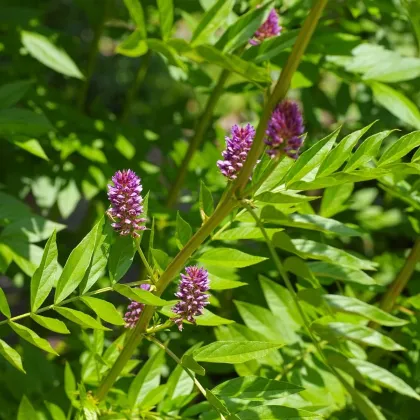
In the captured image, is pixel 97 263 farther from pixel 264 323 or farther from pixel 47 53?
pixel 47 53

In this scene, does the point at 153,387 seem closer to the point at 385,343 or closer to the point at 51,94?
the point at 385,343

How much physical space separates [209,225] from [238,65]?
0.14 metres

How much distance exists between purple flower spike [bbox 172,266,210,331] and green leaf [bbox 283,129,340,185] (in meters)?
0.11

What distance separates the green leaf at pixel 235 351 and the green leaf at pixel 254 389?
47mm

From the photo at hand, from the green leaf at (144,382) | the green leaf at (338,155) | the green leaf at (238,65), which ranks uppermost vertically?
the green leaf at (238,65)

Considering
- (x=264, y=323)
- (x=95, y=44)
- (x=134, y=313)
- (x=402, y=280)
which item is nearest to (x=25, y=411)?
(x=134, y=313)

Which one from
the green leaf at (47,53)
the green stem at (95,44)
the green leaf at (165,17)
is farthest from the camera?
the green stem at (95,44)

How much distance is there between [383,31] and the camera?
1.51m

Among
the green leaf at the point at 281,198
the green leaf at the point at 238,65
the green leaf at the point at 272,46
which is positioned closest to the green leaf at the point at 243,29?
the green leaf at the point at 272,46

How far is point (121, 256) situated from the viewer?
26.6 inches

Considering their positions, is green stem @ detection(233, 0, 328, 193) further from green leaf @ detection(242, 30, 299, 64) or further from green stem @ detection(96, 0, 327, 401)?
green leaf @ detection(242, 30, 299, 64)

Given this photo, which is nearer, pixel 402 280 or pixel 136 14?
pixel 136 14

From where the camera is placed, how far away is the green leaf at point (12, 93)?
1.02 m

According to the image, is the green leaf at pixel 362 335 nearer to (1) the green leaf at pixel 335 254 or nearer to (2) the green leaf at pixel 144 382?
(1) the green leaf at pixel 335 254
